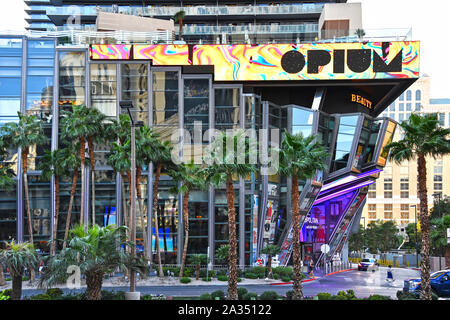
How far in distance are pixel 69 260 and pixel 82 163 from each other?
20836mm

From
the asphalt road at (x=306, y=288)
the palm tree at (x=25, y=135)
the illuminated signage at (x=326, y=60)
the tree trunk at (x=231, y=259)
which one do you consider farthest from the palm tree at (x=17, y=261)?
the illuminated signage at (x=326, y=60)

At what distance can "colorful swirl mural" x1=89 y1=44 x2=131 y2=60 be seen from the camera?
6097cm

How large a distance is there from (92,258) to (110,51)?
115 ft

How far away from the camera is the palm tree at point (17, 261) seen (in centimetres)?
3172

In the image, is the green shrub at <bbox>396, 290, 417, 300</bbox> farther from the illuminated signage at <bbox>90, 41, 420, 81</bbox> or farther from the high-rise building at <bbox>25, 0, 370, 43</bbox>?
the high-rise building at <bbox>25, 0, 370, 43</bbox>

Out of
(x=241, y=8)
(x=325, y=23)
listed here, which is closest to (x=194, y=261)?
(x=325, y=23)

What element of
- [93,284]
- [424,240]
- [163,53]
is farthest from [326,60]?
[93,284]

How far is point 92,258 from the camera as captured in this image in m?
30.4

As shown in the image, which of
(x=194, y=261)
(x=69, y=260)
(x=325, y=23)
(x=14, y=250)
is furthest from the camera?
(x=325, y=23)

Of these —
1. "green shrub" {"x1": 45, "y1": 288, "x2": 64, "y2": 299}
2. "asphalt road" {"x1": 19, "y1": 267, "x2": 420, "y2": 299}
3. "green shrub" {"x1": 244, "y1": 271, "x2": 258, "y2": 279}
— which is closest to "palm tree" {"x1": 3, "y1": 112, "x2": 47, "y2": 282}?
"asphalt road" {"x1": 19, "y1": 267, "x2": 420, "y2": 299}

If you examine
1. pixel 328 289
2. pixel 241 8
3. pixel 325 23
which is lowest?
pixel 328 289

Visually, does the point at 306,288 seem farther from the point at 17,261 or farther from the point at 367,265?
the point at 367,265
